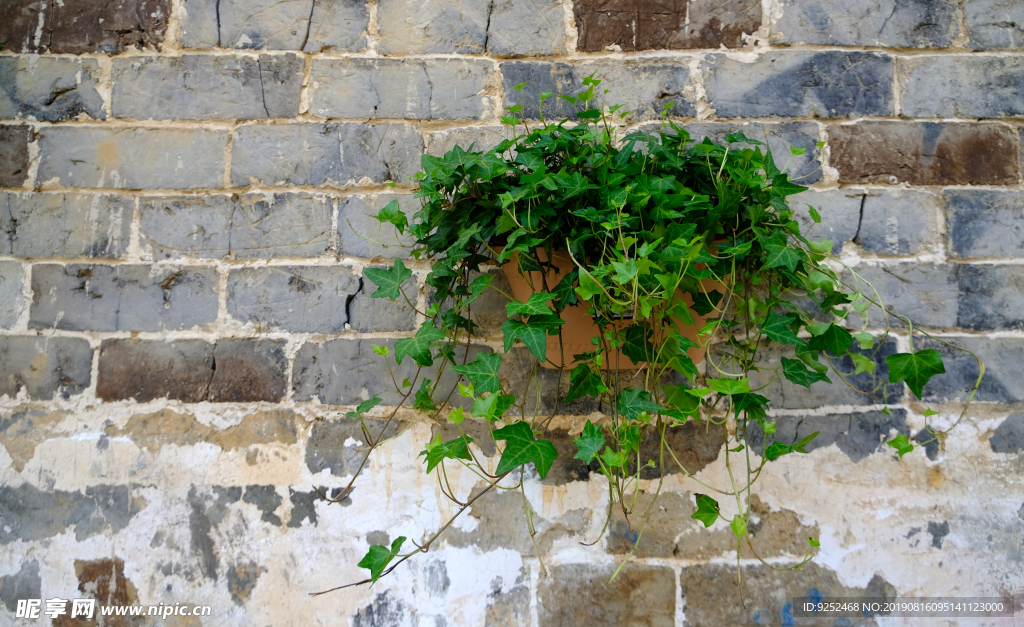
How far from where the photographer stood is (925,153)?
1562 mm

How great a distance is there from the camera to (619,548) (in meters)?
1.46

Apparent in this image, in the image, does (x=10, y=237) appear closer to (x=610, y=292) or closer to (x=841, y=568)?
(x=610, y=292)

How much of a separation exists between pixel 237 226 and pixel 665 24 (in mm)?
1303

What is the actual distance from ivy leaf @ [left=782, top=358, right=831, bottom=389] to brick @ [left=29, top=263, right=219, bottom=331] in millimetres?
1431

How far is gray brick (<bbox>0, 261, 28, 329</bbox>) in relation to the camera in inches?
61.3

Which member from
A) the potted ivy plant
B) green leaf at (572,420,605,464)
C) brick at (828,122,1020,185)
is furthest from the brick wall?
green leaf at (572,420,605,464)

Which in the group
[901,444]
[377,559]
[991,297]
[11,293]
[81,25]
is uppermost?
[81,25]

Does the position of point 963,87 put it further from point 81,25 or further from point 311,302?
point 81,25

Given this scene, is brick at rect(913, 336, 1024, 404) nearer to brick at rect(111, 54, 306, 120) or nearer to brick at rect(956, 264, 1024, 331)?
brick at rect(956, 264, 1024, 331)

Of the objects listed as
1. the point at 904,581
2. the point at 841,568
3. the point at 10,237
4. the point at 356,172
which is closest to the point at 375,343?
the point at 356,172

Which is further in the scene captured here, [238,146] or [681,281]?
[238,146]

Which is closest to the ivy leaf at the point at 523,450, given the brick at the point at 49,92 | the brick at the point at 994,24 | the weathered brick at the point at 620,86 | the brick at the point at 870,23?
the weathered brick at the point at 620,86

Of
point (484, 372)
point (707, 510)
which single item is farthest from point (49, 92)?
point (707, 510)

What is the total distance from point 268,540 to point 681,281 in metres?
1.20
